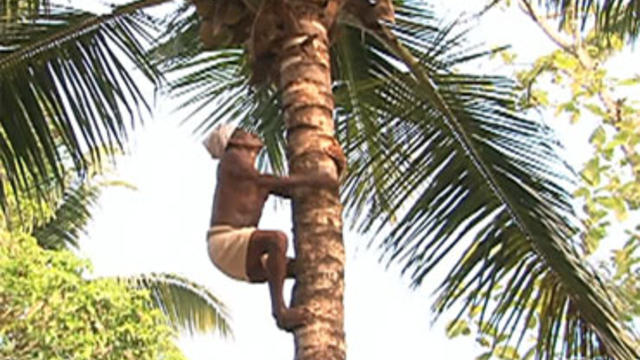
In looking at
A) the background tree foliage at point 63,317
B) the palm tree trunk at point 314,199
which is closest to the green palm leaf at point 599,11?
the palm tree trunk at point 314,199

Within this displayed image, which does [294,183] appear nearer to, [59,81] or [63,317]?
[59,81]

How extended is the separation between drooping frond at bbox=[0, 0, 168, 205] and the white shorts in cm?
131

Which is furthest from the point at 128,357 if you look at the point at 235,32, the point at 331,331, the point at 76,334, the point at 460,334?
the point at 331,331

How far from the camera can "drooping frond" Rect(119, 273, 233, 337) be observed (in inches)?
518

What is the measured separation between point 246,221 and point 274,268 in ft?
1.14

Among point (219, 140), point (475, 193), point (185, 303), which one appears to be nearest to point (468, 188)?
point (475, 193)

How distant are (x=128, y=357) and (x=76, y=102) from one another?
4.72m

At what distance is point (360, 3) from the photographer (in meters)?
4.93

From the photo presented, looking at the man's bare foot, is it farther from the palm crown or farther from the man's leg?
the palm crown

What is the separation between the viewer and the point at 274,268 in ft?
12.5

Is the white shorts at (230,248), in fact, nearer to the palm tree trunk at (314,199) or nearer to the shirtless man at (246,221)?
the shirtless man at (246,221)

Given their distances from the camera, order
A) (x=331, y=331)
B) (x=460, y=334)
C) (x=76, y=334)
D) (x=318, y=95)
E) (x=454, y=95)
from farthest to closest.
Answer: (x=76, y=334), (x=460, y=334), (x=454, y=95), (x=318, y=95), (x=331, y=331)

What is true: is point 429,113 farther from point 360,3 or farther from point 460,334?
point 460,334

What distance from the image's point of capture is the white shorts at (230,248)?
3934 mm
